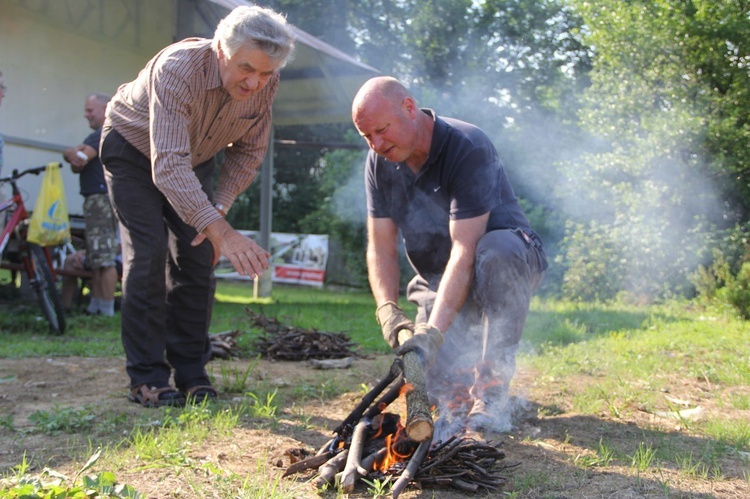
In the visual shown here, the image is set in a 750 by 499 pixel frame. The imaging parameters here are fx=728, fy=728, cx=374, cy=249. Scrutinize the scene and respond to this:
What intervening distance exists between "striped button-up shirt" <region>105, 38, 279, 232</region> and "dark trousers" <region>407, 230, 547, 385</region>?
4.07 feet

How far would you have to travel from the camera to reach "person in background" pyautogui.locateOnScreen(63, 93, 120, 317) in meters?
6.64

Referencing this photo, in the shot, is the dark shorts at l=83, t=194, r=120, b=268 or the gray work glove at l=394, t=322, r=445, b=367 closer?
the gray work glove at l=394, t=322, r=445, b=367

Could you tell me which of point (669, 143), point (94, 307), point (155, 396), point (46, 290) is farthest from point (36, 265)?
point (669, 143)

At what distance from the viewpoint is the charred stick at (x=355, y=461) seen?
2.34 metres

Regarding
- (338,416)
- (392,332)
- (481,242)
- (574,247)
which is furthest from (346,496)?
(574,247)

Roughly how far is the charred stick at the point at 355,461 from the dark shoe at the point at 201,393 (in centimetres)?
126

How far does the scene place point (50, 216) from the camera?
19.7 feet

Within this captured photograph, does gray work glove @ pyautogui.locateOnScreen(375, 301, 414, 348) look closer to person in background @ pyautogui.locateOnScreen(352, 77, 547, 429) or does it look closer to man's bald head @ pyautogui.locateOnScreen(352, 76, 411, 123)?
person in background @ pyautogui.locateOnScreen(352, 77, 547, 429)

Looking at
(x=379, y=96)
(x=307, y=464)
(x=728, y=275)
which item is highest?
(x=379, y=96)

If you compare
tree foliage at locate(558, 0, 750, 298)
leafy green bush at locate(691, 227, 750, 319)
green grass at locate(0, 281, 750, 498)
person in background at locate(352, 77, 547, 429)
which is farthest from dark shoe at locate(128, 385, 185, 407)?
tree foliage at locate(558, 0, 750, 298)

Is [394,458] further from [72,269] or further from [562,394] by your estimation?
[72,269]

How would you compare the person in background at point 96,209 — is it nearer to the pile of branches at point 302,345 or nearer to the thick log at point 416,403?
the pile of branches at point 302,345

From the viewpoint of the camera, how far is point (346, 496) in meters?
2.35

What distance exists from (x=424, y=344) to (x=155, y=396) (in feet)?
5.13
